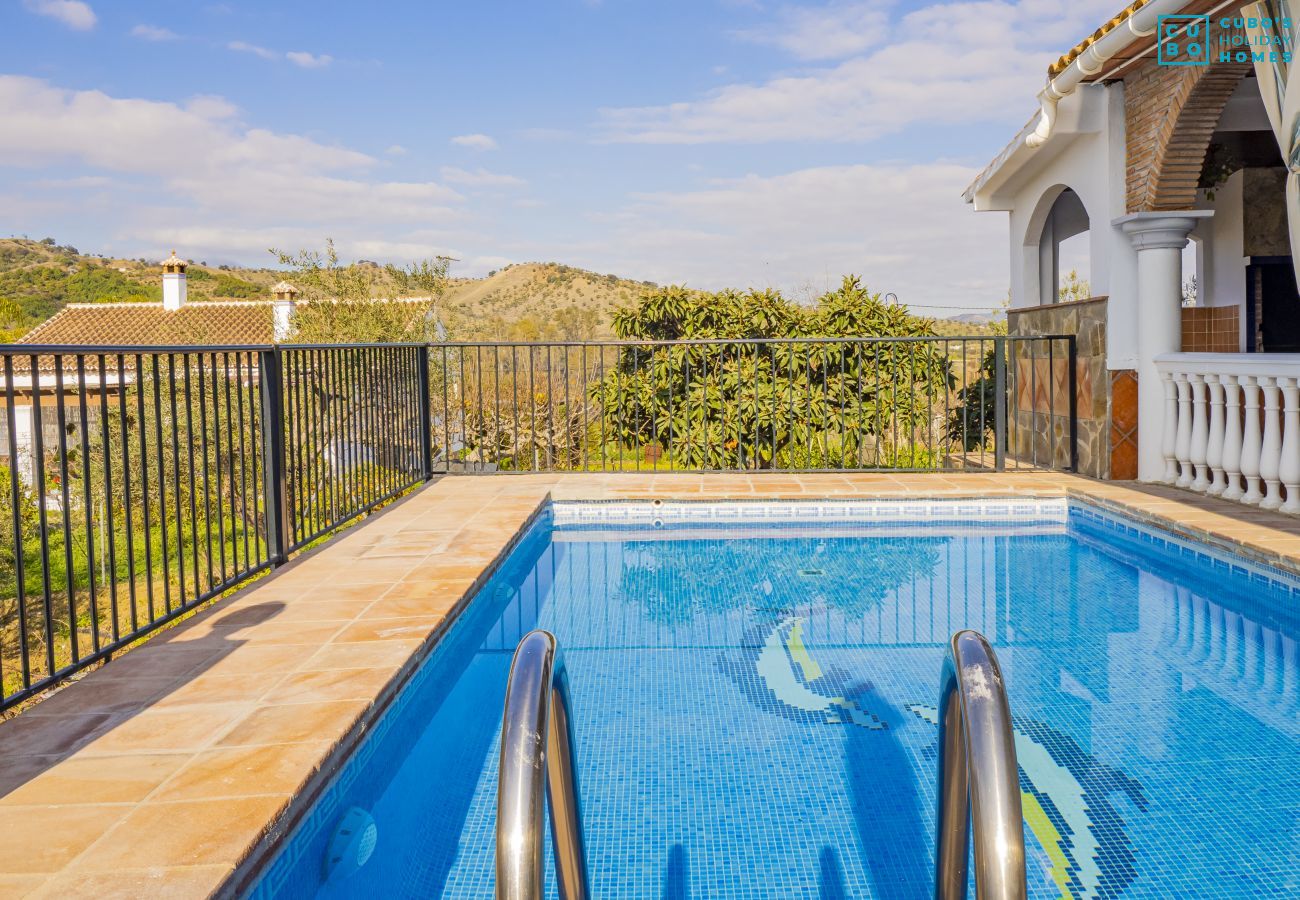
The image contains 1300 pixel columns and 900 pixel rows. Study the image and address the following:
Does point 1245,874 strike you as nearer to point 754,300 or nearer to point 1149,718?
point 1149,718

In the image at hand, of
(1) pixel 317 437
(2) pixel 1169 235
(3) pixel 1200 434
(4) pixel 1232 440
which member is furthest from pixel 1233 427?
(1) pixel 317 437

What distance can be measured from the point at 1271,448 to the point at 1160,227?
5.89ft

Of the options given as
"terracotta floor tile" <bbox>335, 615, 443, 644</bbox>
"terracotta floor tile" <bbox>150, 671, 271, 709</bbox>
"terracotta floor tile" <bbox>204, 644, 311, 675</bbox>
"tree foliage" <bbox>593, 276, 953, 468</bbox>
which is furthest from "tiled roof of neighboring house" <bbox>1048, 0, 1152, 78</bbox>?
"terracotta floor tile" <bbox>150, 671, 271, 709</bbox>

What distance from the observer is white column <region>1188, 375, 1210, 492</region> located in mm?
6199

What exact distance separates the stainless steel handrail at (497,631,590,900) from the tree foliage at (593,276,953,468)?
779 centimetres

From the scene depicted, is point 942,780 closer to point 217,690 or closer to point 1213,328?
point 217,690

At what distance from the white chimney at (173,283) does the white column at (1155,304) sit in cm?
3064

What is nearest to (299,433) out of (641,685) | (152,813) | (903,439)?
(641,685)

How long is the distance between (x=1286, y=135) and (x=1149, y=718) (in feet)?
11.2

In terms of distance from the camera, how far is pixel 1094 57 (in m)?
5.87

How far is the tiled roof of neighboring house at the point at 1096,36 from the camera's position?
18.2 feet

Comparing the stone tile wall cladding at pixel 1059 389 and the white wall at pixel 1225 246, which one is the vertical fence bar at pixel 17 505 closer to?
the stone tile wall cladding at pixel 1059 389

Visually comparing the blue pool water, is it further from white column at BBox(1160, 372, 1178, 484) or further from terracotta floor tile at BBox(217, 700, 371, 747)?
white column at BBox(1160, 372, 1178, 484)

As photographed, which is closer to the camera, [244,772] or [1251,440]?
[244,772]
